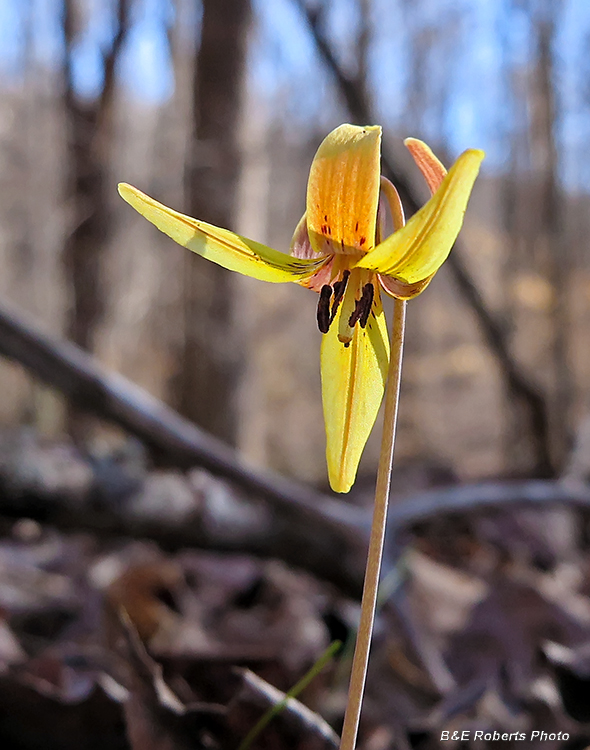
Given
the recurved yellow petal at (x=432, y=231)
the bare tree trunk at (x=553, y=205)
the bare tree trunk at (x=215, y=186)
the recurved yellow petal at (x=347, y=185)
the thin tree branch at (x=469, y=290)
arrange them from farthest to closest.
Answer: the bare tree trunk at (x=553, y=205), the bare tree trunk at (x=215, y=186), the thin tree branch at (x=469, y=290), the recurved yellow petal at (x=347, y=185), the recurved yellow petal at (x=432, y=231)

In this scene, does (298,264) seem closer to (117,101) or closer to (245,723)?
(245,723)

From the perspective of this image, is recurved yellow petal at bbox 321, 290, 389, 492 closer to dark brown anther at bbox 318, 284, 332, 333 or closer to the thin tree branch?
dark brown anther at bbox 318, 284, 332, 333

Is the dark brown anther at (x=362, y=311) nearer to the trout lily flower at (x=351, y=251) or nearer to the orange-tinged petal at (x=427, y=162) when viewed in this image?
the trout lily flower at (x=351, y=251)

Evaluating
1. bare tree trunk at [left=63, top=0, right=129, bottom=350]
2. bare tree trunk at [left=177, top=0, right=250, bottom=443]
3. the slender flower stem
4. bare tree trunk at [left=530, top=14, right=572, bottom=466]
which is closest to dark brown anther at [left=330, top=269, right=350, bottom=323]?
the slender flower stem

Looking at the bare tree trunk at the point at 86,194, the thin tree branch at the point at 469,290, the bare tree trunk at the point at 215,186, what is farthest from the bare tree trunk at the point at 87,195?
the thin tree branch at the point at 469,290

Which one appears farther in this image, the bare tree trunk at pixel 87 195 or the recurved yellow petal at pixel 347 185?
the bare tree trunk at pixel 87 195

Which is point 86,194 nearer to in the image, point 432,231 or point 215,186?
point 215,186
